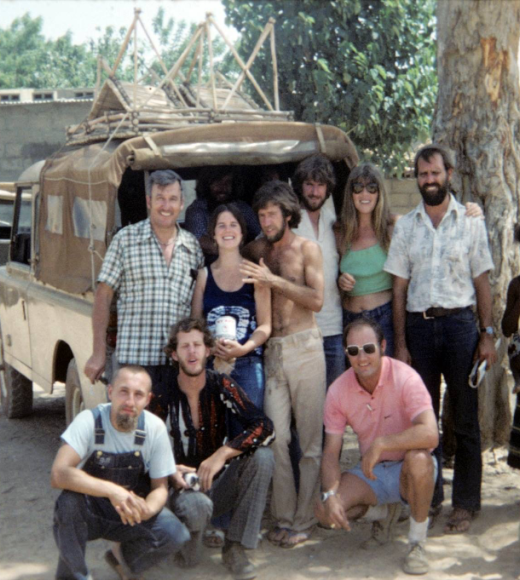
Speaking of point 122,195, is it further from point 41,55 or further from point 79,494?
point 41,55

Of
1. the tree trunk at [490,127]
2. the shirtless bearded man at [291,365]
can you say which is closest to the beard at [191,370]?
the shirtless bearded man at [291,365]

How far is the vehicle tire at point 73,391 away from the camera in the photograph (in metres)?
5.50

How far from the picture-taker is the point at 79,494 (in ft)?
12.2

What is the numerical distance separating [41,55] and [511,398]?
140 ft

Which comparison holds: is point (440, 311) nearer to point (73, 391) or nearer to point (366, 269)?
point (366, 269)

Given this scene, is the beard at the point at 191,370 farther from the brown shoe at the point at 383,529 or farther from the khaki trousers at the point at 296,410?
the brown shoe at the point at 383,529

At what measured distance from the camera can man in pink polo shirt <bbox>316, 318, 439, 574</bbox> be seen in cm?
405

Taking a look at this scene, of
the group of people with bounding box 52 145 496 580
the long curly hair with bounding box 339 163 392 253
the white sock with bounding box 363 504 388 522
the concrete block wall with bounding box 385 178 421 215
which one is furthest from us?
the concrete block wall with bounding box 385 178 421 215

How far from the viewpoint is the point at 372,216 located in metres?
4.71

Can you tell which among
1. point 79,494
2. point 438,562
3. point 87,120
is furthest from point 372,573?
point 87,120

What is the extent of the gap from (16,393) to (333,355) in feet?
12.3

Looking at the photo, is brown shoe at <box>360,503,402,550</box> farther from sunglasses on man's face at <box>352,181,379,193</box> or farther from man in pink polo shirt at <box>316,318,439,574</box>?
sunglasses on man's face at <box>352,181,379,193</box>

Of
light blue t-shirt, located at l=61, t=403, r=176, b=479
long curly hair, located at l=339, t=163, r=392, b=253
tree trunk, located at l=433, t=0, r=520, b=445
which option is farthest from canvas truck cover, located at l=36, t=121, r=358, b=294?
light blue t-shirt, located at l=61, t=403, r=176, b=479

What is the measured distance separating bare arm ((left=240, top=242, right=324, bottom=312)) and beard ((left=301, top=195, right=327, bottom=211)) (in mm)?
314
